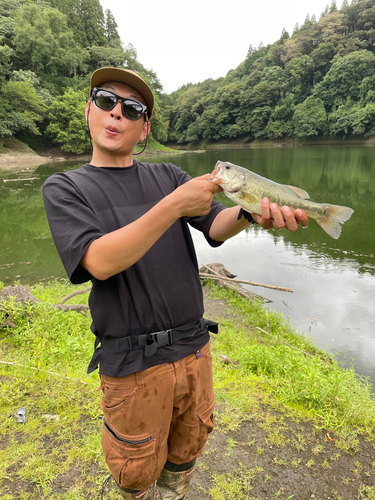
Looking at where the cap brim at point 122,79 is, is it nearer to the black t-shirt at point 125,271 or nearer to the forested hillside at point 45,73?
the black t-shirt at point 125,271

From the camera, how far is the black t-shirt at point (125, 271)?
1630mm

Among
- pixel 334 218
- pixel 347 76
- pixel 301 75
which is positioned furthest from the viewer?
pixel 301 75

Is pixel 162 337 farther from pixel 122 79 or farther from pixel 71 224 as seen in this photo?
pixel 122 79

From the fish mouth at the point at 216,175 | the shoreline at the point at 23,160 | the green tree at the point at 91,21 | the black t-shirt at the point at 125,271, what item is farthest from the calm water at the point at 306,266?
the green tree at the point at 91,21

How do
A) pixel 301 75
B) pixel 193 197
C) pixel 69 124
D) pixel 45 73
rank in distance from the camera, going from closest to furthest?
pixel 193 197 → pixel 69 124 → pixel 45 73 → pixel 301 75

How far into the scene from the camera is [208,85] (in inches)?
3880

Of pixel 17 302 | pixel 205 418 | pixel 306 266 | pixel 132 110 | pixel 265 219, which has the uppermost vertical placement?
pixel 132 110

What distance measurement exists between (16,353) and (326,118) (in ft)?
245

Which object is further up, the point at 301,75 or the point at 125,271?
the point at 301,75

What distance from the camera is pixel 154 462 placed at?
1.93m

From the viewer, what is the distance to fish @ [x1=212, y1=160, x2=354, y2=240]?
7.24 feet

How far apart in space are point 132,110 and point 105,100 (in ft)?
0.66

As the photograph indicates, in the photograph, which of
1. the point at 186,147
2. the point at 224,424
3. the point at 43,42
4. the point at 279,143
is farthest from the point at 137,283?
the point at 186,147

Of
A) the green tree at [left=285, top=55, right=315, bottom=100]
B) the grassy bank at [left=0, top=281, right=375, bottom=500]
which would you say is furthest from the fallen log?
the green tree at [left=285, top=55, right=315, bottom=100]
